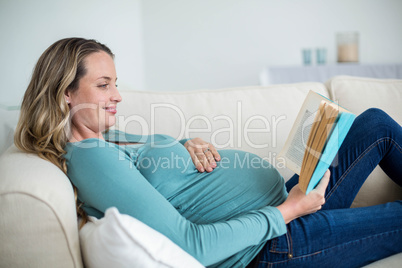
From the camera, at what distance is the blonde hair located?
1.01 m

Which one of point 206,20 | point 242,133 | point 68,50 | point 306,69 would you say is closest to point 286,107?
point 242,133

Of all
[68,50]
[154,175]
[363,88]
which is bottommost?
[154,175]

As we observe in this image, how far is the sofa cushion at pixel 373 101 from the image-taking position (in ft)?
4.52

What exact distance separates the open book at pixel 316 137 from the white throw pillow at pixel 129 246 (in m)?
0.41

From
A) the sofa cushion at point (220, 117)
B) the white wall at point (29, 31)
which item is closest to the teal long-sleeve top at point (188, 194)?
the sofa cushion at point (220, 117)

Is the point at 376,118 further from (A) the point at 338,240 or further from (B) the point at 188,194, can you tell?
(B) the point at 188,194

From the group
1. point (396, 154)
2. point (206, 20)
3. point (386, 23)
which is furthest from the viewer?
point (206, 20)

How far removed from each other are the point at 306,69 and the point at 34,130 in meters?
2.64

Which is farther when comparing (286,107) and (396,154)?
(286,107)

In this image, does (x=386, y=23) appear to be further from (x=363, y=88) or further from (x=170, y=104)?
(x=170, y=104)

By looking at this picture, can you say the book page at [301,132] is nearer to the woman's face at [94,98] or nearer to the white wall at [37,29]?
the woman's face at [94,98]

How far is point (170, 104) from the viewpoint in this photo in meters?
1.49

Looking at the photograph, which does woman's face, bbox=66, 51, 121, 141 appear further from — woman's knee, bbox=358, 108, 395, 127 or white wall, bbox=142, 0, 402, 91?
white wall, bbox=142, 0, 402, 91

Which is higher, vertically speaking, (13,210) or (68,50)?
(68,50)
